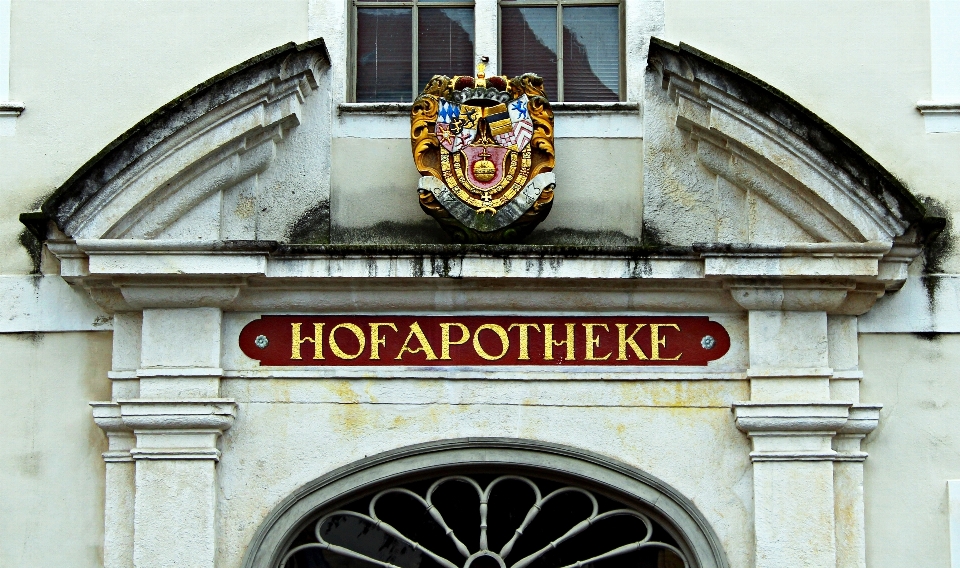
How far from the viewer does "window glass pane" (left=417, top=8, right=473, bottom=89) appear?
425 inches

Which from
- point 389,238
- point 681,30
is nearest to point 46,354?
point 389,238

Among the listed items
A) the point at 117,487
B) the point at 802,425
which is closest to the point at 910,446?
the point at 802,425

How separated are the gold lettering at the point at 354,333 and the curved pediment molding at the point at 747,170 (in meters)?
1.92

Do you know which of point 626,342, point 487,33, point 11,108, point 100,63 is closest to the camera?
point 626,342

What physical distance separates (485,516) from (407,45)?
3131 mm

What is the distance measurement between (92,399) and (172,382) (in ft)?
1.85

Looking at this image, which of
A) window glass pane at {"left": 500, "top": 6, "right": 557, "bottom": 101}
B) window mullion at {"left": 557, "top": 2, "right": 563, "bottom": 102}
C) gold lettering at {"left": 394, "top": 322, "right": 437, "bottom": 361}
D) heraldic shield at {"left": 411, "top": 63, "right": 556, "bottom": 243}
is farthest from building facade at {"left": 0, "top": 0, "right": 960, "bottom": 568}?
window glass pane at {"left": 500, "top": 6, "right": 557, "bottom": 101}

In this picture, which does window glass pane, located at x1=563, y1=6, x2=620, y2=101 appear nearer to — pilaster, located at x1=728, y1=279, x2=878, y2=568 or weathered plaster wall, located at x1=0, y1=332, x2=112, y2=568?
pilaster, located at x1=728, y1=279, x2=878, y2=568

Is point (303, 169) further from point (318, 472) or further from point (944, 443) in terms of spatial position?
point (944, 443)

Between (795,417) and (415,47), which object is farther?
(415,47)

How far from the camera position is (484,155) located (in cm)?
1011

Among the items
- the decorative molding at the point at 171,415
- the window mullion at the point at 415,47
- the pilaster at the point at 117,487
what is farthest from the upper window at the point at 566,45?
the pilaster at the point at 117,487

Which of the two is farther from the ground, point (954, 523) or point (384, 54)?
point (384, 54)

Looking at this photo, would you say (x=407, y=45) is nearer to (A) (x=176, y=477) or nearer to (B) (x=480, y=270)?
(B) (x=480, y=270)
